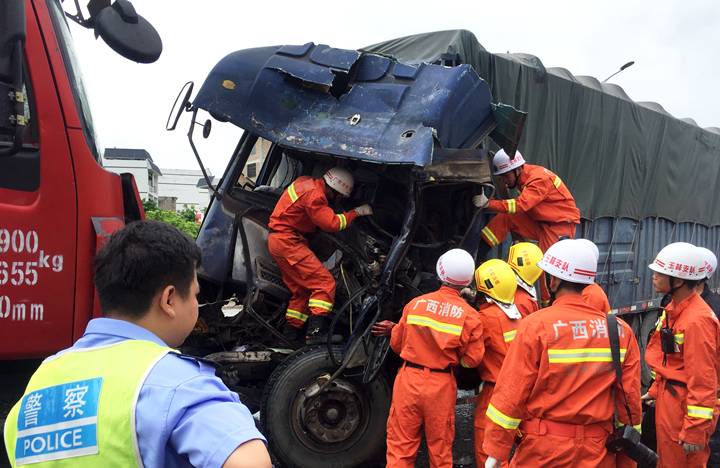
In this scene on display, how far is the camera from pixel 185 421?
1041 mm

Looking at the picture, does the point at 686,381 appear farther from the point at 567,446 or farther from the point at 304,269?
the point at 304,269

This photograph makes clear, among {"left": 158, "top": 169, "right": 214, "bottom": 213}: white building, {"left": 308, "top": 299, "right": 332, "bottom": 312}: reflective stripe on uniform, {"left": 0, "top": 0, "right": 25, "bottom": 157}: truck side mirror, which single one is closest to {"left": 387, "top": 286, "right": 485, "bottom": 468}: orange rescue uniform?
{"left": 308, "top": 299, "right": 332, "bottom": 312}: reflective stripe on uniform

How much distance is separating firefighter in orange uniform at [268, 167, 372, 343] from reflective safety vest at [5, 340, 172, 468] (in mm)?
3027

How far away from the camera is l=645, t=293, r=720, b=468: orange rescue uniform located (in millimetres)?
3201

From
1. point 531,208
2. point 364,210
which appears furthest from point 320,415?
point 531,208

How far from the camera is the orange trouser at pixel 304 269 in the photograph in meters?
4.21

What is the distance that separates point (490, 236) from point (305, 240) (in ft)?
4.89

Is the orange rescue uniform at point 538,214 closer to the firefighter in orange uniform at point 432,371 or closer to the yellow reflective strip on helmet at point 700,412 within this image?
the firefighter in orange uniform at point 432,371

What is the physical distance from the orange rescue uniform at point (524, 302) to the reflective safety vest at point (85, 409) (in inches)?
130

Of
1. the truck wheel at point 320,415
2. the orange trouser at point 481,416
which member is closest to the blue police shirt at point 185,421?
the truck wheel at point 320,415

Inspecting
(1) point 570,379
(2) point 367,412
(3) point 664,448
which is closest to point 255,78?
(2) point 367,412

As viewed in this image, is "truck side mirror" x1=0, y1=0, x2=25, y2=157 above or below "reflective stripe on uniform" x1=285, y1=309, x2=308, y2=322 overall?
above

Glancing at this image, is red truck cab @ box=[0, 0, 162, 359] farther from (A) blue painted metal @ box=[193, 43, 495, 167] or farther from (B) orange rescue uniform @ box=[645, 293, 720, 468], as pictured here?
(B) orange rescue uniform @ box=[645, 293, 720, 468]

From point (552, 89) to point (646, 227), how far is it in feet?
9.15
